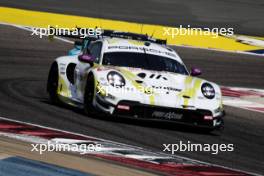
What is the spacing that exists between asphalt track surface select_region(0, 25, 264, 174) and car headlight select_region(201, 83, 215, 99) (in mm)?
531

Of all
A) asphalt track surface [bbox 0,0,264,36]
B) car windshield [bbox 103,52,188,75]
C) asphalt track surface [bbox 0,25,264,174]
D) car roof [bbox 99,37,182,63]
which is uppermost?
asphalt track surface [bbox 0,0,264,36]

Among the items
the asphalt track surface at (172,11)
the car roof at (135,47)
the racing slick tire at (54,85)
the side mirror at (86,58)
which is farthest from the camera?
the asphalt track surface at (172,11)

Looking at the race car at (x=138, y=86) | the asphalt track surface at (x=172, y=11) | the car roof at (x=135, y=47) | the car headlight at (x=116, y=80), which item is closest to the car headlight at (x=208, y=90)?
the race car at (x=138, y=86)

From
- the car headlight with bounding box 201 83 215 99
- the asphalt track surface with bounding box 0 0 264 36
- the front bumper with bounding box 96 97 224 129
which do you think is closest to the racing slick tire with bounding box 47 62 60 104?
the front bumper with bounding box 96 97 224 129

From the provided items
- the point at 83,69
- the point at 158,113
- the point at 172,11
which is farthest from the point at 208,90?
the point at 172,11

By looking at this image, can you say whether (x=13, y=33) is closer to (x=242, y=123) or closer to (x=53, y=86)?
(x=53, y=86)

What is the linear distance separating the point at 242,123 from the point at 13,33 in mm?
9902

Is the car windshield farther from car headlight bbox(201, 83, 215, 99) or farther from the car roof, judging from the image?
car headlight bbox(201, 83, 215, 99)

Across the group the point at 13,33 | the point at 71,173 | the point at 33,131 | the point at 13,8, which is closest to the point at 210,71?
the point at 13,33

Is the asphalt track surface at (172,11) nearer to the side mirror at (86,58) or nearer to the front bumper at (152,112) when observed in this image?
the side mirror at (86,58)

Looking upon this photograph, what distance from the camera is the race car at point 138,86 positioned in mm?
12250

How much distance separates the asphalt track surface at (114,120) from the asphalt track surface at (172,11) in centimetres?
458

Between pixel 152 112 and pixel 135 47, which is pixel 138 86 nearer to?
pixel 152 112

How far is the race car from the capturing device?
40.2 ft
